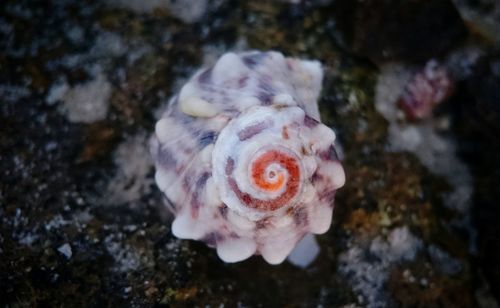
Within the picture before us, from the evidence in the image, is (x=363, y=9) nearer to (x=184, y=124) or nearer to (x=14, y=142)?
(x=184, y=124)

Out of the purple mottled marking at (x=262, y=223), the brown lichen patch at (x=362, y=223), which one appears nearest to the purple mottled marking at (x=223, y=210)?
the purple mottled marking at (x=262, y=223)

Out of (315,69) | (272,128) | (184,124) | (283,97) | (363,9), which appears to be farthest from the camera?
(363,9)

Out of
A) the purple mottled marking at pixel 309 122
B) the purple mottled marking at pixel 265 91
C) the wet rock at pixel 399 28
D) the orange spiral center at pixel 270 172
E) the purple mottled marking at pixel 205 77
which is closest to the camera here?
the orange spiral center at pixel 270 172

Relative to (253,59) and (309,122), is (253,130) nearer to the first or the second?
(309,122)

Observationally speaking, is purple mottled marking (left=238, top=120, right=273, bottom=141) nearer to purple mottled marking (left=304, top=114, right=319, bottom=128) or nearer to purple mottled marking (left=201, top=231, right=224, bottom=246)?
purple mottled marking (left=304, top=114, right=319, bottom=128)

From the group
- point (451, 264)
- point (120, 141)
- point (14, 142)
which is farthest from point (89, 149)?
point (451, 264)

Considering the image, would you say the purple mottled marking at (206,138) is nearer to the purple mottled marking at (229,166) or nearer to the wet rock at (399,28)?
the purple mottled marking at (229,166)

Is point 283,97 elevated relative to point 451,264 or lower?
elevated

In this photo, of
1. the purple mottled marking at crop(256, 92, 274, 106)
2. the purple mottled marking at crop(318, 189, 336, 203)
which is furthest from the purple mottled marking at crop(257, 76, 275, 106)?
the purple mottled marking at crop(318, 189, 336, 203)
